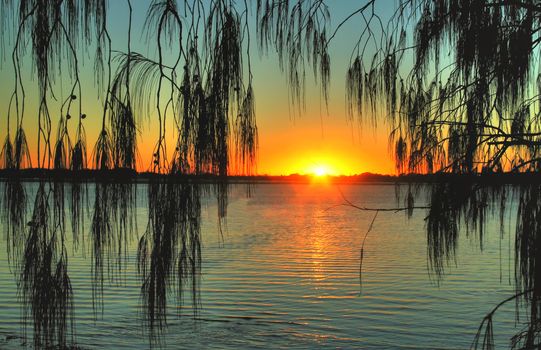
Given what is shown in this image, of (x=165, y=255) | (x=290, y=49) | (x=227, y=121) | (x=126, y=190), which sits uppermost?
(x=290, y=49)

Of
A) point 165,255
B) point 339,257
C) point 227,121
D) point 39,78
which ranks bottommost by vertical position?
point 339,257

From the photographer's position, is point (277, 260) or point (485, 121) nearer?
point (485, 121)

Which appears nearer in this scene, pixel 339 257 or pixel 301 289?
pixel 301 289

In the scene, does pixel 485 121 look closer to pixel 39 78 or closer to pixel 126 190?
pixel 126 190

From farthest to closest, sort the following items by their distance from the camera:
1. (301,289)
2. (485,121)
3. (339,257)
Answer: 1. (339,257)
2. (301,289)
3. (485,121)

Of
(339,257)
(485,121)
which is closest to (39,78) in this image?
(485,121)

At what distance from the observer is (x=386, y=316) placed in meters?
9.52

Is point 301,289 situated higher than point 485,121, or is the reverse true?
point 485,121

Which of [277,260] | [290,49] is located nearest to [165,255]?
[290,49]

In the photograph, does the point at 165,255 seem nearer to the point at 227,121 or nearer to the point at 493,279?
the point at 227,121

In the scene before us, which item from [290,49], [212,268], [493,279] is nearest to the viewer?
[290,49]

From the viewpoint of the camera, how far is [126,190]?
5.37 ft

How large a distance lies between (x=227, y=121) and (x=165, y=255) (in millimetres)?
399

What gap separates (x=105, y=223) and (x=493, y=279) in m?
12.6
